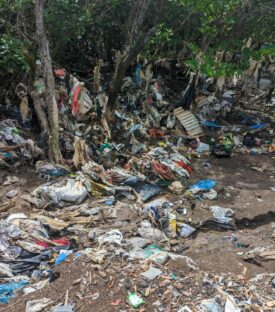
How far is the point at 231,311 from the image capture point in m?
3.42

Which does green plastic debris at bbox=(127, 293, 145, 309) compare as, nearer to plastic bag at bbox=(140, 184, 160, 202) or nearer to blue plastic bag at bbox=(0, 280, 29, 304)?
blue plastic bag at bbox=(0, 280, 29, 304)

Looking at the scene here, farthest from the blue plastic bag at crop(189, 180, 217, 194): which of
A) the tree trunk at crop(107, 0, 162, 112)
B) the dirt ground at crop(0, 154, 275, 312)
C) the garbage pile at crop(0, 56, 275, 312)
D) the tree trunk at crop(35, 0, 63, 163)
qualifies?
the tree trunk at crop(107, 0, 162, 112)

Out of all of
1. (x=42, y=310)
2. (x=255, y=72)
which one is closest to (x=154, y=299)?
(x=42, y=310)

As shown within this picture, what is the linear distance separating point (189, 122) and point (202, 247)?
453cm

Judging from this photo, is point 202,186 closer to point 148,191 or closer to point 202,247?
point 148,191

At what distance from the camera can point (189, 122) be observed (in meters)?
9.08

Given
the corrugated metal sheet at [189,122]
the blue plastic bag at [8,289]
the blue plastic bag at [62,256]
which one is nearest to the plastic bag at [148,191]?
the blue plastic bag at [62,256]

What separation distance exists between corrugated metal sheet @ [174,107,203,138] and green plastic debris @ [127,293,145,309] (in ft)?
18.7

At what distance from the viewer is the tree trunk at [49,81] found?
5973 mm

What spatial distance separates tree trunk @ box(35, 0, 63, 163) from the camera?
235 inches

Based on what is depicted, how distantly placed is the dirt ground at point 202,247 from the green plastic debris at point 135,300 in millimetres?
50

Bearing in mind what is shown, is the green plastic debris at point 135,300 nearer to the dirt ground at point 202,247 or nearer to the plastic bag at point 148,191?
the dirt ground at point 202,247

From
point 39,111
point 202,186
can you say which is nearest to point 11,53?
point 39,111

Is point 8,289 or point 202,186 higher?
point 8,289
